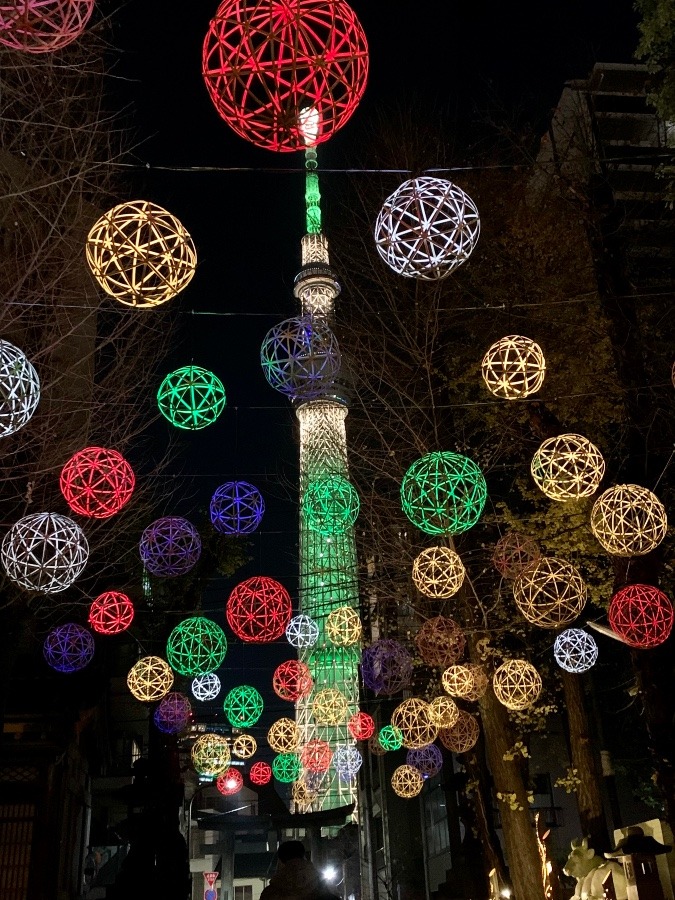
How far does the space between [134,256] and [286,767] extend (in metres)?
18.1

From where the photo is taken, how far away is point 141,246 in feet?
20.6

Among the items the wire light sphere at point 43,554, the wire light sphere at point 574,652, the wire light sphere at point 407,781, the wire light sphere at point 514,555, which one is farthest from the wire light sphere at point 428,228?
the wire light sphere at point 407,781

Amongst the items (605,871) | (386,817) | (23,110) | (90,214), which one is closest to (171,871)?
(605,871)

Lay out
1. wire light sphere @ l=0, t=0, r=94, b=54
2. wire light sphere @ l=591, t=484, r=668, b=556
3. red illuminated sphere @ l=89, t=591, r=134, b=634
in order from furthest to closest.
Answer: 1. red illuminated sphere @ l=89, t=591, r=134, b=634
2. wire light sphere @ l=591, t=484, r=668, b=556
3. wire light sphere @ l=0, t=0, r=94, b=54

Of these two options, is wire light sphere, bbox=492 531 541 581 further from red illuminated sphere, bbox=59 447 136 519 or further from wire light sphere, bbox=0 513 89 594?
wire light sphere, bbox=0 513 89 594

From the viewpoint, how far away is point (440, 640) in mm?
13117

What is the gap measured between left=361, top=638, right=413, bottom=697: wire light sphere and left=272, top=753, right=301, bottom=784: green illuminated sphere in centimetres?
676

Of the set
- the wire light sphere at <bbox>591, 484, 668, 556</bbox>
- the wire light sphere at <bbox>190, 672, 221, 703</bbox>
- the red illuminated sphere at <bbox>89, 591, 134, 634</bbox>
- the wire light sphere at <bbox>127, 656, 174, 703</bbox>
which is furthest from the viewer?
the wire light sphere at <bbox>190, 672, 221, 703</bbox>

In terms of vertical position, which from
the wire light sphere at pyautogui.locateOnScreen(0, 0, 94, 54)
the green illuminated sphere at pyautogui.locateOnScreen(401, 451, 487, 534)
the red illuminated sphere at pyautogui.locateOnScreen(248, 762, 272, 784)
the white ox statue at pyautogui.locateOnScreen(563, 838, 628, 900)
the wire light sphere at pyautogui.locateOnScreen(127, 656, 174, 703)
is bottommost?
the white ox statue at pyautogui.locateOnScreen(563, 838, 628, 900)

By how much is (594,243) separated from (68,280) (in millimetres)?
7203

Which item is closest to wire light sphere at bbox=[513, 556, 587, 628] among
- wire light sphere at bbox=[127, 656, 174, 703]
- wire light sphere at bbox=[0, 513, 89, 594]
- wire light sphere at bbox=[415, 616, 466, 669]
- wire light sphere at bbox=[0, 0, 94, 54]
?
wire light sphere at bbox=[415, 616, 466, 669]

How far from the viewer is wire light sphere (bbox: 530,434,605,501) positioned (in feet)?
29.6

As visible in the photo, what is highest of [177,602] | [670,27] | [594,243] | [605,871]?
[670,27]

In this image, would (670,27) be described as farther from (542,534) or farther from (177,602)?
(177,602)
